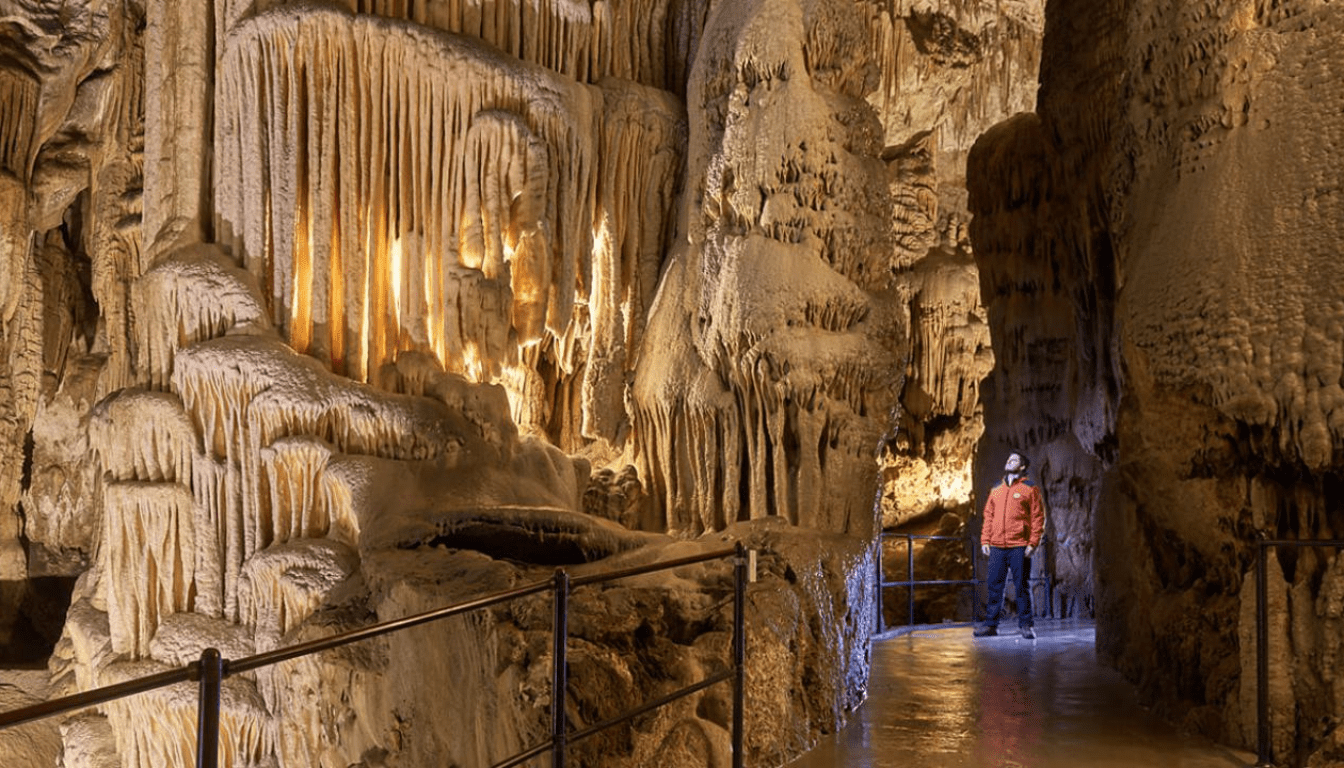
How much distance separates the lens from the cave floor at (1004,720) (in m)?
5.04

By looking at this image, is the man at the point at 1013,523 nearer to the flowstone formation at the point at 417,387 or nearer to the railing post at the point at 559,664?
the flowstone formation at the point at 417,387

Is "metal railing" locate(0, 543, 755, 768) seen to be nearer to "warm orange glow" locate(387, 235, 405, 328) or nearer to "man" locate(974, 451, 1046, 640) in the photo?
"man" locate(974, 451, 1046, 640)

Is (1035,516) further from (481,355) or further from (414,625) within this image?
(414,625)

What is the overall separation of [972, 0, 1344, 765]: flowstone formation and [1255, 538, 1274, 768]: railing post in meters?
0.16

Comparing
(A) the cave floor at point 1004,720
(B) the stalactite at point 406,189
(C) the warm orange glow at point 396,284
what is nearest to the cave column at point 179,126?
(B) the stalactite at point 406,189

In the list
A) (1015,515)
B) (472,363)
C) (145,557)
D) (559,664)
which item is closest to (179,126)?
(472,363)

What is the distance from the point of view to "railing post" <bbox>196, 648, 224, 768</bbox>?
2.21 metres

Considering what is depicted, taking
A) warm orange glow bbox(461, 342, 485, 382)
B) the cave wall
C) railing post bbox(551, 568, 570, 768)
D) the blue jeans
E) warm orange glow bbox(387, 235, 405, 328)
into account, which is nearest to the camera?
railing post bbox(551, 568, 570, 768)

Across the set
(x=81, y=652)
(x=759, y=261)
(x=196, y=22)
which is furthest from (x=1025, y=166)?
(x=81, y=652)

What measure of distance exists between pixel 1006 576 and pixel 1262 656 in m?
3.70

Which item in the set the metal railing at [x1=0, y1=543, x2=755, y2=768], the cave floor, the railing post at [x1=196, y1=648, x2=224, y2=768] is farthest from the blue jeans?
the railing post at [x1=196, y1=648, x2=224, y2=768]

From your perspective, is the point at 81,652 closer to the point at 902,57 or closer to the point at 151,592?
the point at 151,592

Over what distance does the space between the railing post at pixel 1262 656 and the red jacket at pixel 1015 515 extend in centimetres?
332

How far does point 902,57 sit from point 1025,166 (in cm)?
242
